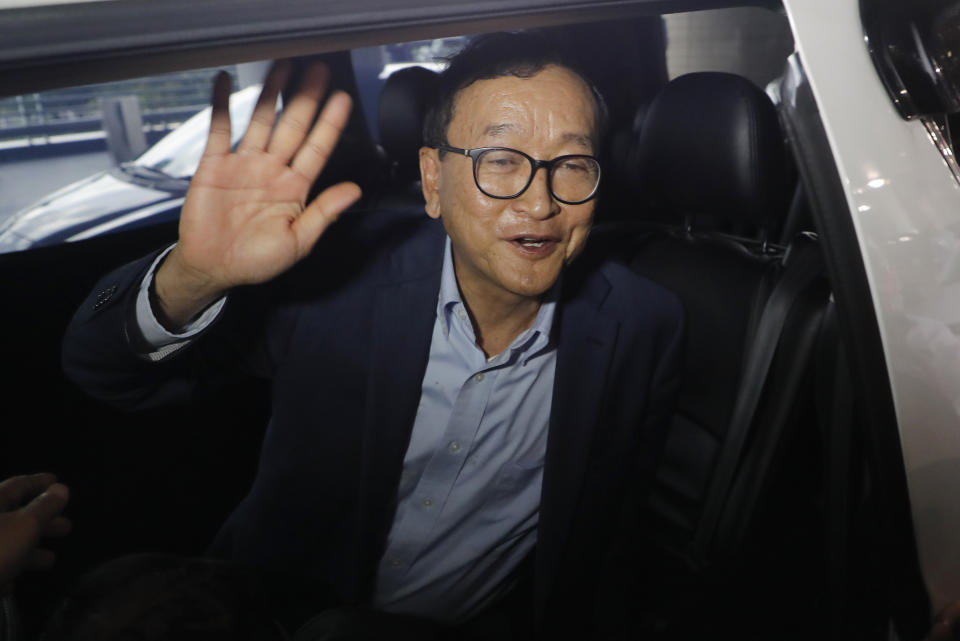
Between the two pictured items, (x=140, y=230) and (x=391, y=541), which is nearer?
(x=391, y=541)

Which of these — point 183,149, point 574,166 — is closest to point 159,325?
point 574,166

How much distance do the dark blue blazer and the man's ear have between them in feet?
0.17

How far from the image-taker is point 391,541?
65.1 inches

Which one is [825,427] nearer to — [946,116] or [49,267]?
[946,116]

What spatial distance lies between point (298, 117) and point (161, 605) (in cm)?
67

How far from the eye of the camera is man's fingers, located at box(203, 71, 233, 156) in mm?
1014

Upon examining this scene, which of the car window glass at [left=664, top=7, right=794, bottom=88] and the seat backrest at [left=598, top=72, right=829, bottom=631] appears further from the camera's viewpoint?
the car window glass at [left=664, top=7, right=794, bottom=88]

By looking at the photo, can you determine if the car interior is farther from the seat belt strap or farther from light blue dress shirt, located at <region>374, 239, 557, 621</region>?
light blue dress shirt, located at <region>374, 239, 557, 621</region>

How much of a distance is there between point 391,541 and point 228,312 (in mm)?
589

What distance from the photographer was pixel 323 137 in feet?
3.85

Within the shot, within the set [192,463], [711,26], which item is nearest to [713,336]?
[192,463]

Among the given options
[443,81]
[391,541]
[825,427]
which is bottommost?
[391,541]

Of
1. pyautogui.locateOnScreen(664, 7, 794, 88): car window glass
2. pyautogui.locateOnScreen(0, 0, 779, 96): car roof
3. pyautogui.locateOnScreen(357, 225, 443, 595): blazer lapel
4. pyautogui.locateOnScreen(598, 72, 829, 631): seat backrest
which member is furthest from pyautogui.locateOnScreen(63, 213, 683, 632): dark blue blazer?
pyautogui.locateOnScreen(664, 7, 794, 88): car window glass

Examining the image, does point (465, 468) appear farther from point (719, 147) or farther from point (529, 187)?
point (719, 147)
